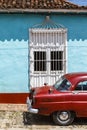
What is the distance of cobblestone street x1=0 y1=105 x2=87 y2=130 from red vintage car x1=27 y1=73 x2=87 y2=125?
1.06 feet

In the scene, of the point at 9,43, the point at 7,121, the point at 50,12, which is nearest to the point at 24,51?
the point at 9,43

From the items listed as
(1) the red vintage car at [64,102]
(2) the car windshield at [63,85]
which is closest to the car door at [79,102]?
(1) the red vintage car at [64,102]

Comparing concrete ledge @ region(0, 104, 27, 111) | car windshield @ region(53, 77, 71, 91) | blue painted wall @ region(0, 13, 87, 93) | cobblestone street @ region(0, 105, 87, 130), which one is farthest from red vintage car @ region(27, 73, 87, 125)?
blue painted wall @ region(0, 13, 87, 93)

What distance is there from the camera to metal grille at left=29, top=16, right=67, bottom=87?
16312 mm

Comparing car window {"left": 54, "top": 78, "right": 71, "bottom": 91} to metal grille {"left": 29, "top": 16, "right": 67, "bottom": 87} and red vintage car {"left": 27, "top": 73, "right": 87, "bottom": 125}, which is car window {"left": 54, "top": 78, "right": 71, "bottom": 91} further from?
metal grille {"left": 29, "top": 16, "right": 67, "bottom": 87}

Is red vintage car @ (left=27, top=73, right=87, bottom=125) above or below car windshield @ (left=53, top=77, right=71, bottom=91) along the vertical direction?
below

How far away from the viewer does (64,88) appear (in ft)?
42.8

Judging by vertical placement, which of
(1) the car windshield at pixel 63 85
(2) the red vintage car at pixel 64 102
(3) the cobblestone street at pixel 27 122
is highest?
(1) the car windshield at pixel 63 85

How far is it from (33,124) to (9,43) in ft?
13.8

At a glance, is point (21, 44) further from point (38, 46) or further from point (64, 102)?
point (64, 102)

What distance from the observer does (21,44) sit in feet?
53.3

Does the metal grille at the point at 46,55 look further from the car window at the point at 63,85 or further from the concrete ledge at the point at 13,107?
the car window at the point at 63,85

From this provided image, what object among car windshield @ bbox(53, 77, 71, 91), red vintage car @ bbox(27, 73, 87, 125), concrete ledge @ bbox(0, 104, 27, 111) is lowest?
concrete ledge @ bbox(0, 104, 27, 111)

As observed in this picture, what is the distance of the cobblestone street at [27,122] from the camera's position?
41.9ft
